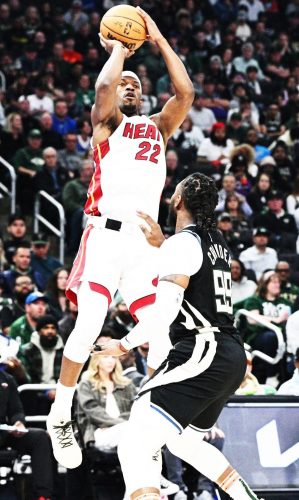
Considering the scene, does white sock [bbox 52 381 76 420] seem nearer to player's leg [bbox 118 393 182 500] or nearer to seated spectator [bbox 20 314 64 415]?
player's leg [bbox 118 393 182 500]

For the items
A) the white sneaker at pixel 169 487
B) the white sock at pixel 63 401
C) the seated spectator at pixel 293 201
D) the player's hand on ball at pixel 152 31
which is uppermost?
the player's hand on ball at pixel 152 31

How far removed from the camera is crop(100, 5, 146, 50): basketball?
7570 mm

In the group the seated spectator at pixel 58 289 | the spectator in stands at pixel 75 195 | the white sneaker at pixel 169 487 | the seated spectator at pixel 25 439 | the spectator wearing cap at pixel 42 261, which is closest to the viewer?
the white sneaker at pixel 169 487

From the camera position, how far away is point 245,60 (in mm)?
22312

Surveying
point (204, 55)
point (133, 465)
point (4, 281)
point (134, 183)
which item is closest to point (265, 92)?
point (204, 55)

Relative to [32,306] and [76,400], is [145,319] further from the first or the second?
[32,306]

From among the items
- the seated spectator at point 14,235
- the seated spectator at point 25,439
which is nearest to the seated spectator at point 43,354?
the seated spectator at point 25,439

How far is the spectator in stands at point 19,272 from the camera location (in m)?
13.2

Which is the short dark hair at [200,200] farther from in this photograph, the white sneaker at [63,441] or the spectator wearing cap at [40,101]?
the spectator wearing cap at [40,101]

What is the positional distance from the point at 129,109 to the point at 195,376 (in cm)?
221

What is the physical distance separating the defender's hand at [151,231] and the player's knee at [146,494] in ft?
6.06

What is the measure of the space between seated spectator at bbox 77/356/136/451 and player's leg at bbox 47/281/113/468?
247 cm

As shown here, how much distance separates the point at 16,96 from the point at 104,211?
1134cm

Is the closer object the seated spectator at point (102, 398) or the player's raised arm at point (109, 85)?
the player's raised arm at point (109, 85)
